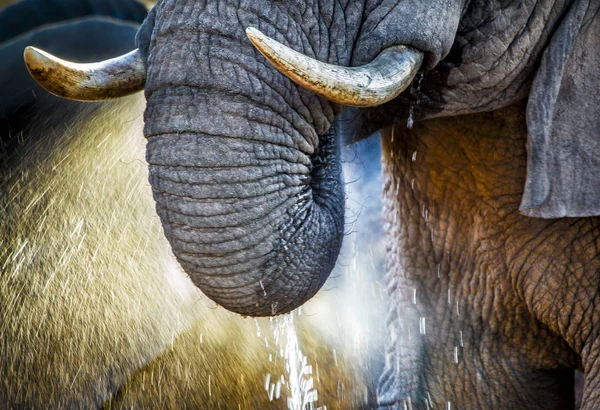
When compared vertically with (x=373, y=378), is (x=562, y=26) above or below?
above

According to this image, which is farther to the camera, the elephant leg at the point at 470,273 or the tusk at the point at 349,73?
the elephant leg at the point at 470,273

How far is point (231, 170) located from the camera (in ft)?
6.57

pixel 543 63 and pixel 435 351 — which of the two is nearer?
pixel 543 63

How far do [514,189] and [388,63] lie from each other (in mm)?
855

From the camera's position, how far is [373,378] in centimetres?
419

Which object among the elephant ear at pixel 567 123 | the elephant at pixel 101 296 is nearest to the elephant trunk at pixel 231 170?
the elephant ear at pixel 567 123

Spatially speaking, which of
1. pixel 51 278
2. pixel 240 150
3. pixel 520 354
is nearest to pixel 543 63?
pixel 240 150

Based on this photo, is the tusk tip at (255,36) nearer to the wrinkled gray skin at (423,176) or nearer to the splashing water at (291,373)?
the wrinkled gray skin at (423,176)

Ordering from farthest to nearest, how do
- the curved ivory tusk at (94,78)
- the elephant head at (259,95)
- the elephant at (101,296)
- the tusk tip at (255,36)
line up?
the elephant at (101,296) < the curved ivory tusk at (94,78) < the elephant head at (259,95) < the tusk tip at (255,36)

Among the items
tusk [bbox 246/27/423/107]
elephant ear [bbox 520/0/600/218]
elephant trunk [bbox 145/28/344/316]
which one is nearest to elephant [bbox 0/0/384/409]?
elephant trunk [bbox 145/28/344/316]

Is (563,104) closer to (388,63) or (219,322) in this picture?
(388,63)

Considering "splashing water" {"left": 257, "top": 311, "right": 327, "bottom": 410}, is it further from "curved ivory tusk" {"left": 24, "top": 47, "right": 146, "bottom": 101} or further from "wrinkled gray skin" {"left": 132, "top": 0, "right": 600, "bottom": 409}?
"curved ivory tusk" {"left": 24, "top": 47, "right": 146, "bottom": 101}

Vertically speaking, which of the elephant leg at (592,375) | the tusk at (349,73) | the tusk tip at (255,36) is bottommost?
the elephant leg at (592,375)

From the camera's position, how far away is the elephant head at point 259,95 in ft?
6.51
